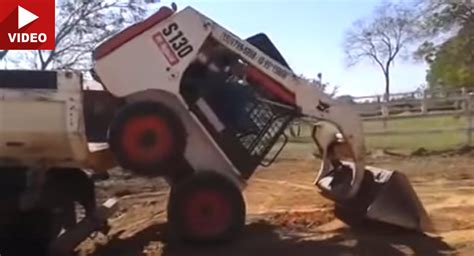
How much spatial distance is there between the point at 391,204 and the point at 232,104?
1.79 m

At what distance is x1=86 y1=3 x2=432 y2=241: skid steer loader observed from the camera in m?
7.52

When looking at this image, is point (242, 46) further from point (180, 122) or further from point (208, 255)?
point (208, 255)

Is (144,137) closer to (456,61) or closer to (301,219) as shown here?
(301,219)

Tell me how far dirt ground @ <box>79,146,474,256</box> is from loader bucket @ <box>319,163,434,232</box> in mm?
134

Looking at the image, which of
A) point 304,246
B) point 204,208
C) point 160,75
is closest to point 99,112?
point 160,75

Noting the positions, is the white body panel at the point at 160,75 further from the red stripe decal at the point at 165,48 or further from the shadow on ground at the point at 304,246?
the shadow on ground at the point at 304,246

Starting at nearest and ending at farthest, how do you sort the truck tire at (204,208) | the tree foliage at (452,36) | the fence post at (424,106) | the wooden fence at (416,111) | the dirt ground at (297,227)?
the dirt ground at (297,227) < the truck tire at (204,208) < the wooden fence at (416,111) < the fence post at (424,106) < the tree foliage at (452,36)

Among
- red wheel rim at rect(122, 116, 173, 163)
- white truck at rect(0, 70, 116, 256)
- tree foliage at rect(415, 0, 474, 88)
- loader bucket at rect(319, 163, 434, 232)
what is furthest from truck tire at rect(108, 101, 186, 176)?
tree foliage at rect(415, 0, 474, 88)

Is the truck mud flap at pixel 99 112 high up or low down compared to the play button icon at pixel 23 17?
down

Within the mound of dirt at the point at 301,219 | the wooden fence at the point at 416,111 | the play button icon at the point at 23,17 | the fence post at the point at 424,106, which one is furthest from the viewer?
the fence post at the point at 424,106

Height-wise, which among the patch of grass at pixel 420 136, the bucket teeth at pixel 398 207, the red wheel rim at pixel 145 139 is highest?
the red wheel rim at pixel 145 139

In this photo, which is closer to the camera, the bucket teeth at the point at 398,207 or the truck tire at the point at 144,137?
the truck tire at the point at 144,137

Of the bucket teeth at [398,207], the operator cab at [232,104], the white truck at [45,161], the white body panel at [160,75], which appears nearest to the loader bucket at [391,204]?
the bucket teeth at [398,207]

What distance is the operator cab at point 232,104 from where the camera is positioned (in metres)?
7.89
